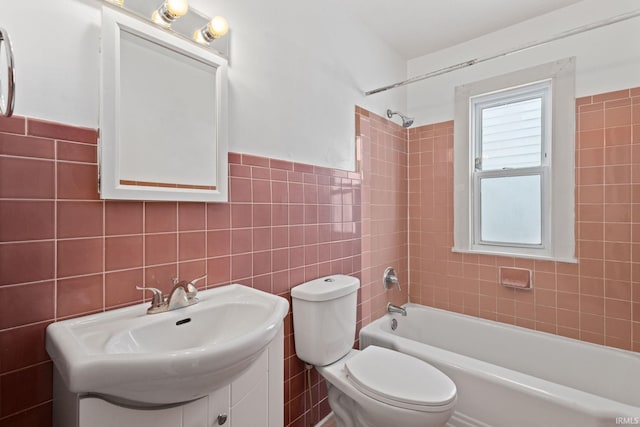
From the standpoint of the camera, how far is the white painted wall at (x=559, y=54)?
5.68ft

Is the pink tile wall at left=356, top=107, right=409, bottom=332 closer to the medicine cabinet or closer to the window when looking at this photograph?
the window

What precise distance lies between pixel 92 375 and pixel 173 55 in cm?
103

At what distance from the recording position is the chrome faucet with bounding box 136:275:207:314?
950mm

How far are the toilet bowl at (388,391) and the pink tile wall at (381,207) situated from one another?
1.85 feet

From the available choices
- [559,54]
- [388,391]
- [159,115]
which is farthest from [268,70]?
[559,54]

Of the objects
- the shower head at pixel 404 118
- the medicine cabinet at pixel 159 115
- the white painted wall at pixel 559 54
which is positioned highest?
the white painted wall at pixel 559 54

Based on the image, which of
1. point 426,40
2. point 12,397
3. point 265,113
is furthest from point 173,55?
point 426,40

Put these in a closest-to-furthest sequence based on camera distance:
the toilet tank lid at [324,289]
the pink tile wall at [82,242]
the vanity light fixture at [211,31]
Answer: the pink tile wall at [82,242] < the vanity light fixture at [211,31] < the toilet tank lid at [324,289]

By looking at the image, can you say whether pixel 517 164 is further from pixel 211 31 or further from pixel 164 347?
pixel 164 347

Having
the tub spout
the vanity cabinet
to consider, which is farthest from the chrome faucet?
the tub spout

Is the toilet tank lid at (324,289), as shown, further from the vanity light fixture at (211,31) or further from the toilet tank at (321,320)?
the vanity light fixture at (211,31)

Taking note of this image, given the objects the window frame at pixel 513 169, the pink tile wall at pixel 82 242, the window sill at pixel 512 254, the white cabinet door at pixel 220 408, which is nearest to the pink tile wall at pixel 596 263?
the window sill at pixel 512 254

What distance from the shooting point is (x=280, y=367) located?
1.13 metres

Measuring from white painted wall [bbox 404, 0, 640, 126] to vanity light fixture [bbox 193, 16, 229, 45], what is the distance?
1.86 metres
